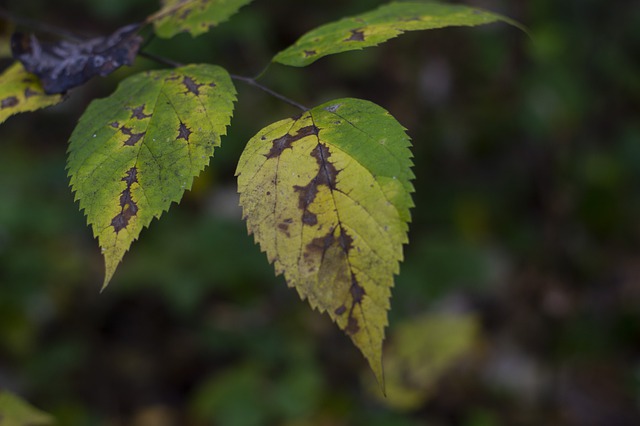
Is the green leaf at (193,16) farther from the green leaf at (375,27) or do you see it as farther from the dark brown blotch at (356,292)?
the dark brown blotch at (356,292)

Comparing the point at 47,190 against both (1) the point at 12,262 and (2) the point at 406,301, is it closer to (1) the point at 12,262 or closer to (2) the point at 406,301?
(1) the point at 12,262

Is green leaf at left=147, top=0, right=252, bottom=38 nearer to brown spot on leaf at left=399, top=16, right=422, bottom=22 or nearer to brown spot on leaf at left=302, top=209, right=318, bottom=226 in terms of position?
brown spot on leaf at left=399, top=16, right=422, bottom=22

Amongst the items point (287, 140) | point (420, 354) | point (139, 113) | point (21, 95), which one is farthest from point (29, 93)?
point (420, 354)

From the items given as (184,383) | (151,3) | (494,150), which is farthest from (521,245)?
(151,3)

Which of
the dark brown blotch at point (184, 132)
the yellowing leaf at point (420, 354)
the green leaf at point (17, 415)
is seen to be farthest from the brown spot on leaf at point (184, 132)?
the yellowing leaf at point (420, 354)

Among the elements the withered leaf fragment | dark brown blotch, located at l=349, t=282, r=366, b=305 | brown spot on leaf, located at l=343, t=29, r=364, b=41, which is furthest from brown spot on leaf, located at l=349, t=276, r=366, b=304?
the withered leaf fragment
